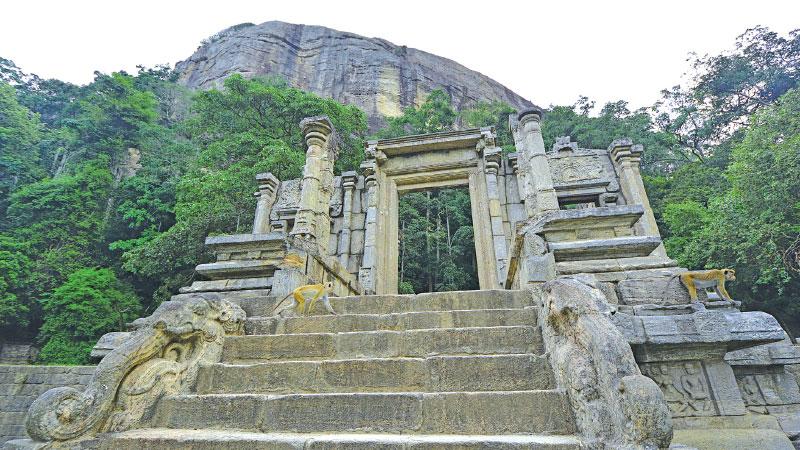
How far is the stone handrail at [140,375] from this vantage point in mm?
2238

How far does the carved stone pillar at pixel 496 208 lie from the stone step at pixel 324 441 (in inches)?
246

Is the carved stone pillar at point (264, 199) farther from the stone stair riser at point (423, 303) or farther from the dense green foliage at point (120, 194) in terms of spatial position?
the stone stair riser at point (423, 303)

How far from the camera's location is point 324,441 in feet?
6.63

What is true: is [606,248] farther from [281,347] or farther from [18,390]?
[18,390]

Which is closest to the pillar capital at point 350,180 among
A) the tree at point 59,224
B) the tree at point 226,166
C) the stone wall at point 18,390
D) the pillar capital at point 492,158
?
the pillar capital at point 492,158

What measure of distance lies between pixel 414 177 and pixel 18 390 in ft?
25.8

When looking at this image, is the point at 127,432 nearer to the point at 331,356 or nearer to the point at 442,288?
the point at 331,356

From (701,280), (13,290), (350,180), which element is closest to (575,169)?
(350,180)

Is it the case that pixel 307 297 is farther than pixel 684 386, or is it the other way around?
pixel 307 297

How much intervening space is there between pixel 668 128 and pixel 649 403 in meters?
27.4

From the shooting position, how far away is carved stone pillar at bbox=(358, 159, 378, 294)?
343 inches

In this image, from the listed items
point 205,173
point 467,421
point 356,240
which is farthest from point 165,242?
point 467,421

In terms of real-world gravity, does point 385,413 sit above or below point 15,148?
below

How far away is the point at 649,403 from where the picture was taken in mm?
1654
